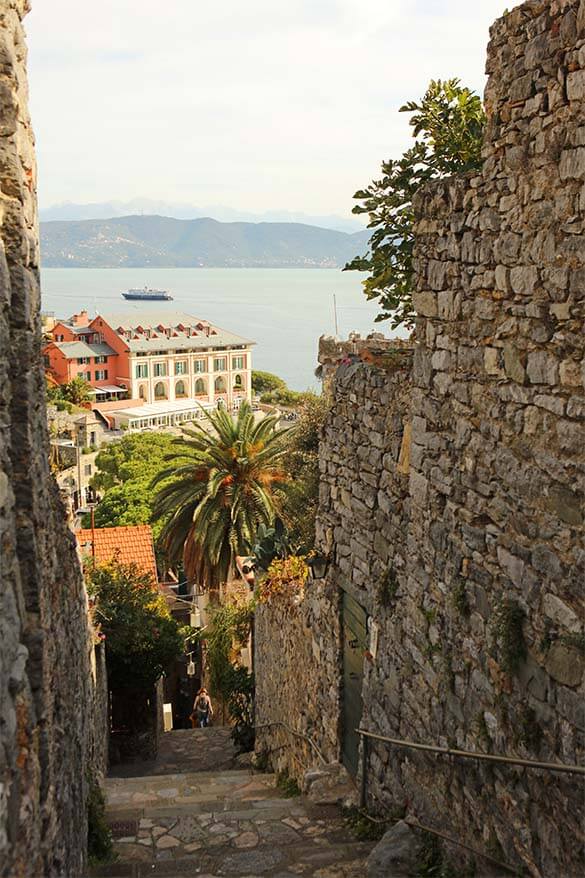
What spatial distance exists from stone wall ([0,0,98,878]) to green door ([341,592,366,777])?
327cm

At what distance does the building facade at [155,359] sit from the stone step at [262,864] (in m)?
82.8

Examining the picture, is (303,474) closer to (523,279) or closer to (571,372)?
(523,279)

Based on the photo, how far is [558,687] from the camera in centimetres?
431

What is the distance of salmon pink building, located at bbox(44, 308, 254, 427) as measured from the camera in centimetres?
9156

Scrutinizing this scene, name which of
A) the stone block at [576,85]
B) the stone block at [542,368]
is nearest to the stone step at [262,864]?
the stone block at [542,368]

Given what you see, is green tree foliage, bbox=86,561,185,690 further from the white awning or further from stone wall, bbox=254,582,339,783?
the white awning

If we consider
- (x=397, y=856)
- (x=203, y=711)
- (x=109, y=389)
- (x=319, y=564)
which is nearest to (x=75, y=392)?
(x=109, y=389)

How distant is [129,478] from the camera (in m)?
44.4

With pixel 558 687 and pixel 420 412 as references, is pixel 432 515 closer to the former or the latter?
pixel 420 412

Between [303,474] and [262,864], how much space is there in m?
14.8

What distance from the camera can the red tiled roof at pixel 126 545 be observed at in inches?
768

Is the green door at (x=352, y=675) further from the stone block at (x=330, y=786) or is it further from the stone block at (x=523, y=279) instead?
the stone block at (x=523, y=279)

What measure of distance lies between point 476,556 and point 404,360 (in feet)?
7.24

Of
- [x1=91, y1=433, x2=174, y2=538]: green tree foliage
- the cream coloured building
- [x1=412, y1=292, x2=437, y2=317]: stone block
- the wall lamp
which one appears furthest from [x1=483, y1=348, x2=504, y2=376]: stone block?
the cream coloured building
